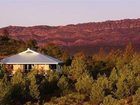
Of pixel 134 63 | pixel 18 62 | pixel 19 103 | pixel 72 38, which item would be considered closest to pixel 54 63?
pixel 18 62

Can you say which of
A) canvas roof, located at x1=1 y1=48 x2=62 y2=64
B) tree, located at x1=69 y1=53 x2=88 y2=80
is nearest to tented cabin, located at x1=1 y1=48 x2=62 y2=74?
canvas roof, located at x1=1 y1=48 x2=62 y2=64

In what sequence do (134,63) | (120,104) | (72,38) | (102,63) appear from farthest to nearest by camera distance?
(72,38) → (102,63) → (134,63) → (120,104)

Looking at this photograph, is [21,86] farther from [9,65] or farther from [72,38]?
[72,38]

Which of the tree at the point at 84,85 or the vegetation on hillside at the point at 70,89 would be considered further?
the tree at the point at 84,85

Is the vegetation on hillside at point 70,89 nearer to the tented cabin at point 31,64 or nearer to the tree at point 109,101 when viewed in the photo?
the tree at point 109,101

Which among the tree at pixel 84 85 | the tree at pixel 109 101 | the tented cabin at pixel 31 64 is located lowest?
the tree at pixel 109 101

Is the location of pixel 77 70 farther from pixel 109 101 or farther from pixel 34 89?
pixel 109 101

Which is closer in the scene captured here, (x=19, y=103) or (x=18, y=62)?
(x=19, y=103)

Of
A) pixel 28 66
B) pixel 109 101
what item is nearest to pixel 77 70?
pixel 28 66

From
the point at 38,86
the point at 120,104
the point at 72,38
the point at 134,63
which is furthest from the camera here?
the point at 72,38

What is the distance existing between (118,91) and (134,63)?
9292mm

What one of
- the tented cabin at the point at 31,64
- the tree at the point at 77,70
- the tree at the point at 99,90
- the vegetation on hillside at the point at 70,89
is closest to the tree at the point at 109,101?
the vegetation on hillside at the point at 70,89

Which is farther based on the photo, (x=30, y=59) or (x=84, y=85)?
(x=30, y=59)

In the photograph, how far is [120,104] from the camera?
47688 mm
